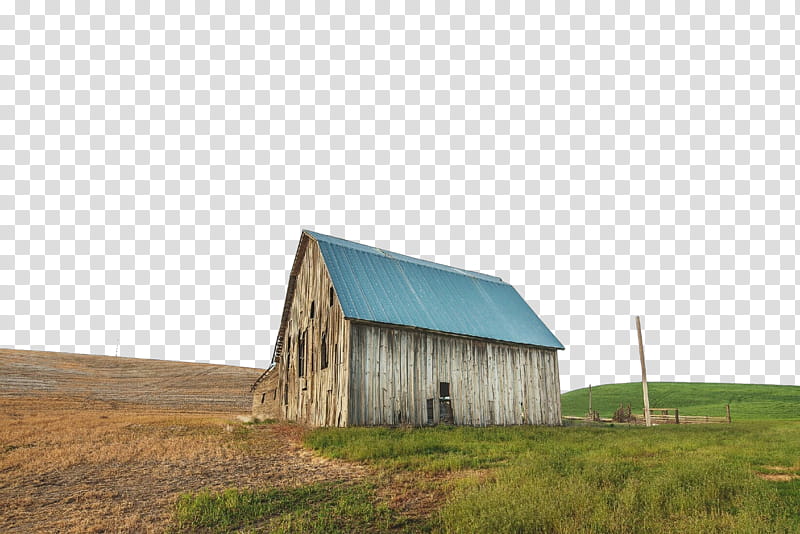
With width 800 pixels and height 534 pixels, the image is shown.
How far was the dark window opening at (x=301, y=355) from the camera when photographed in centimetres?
2686

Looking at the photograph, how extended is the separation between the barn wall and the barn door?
1067 centimetres

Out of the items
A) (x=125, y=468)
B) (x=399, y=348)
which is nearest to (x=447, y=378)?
(x=399, y=348)

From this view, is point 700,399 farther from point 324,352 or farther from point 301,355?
point 324,352

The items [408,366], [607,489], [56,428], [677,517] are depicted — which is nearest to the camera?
[677,517]

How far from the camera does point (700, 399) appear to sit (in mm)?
65688

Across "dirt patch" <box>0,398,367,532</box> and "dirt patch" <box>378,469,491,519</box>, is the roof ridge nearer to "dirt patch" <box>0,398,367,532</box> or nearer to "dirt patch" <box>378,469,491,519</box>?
"dirt patch" <box>0,398,367,532</box>

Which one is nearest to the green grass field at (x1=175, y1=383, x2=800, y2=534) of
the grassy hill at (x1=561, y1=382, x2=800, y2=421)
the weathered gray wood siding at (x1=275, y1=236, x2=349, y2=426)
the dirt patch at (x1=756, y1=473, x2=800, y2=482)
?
the dirt patch at (x1=756, y1=473, x2=800, y2=482)

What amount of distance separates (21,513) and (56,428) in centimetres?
1345

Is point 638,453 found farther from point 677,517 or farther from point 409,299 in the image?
point 409,299

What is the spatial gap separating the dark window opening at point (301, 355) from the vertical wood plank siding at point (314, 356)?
0.10 metres

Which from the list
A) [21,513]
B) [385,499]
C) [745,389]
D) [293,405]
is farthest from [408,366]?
[745,389]

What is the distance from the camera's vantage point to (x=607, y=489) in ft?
30.2

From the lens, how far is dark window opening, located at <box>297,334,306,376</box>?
26.9 m

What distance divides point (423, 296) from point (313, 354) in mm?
6217
